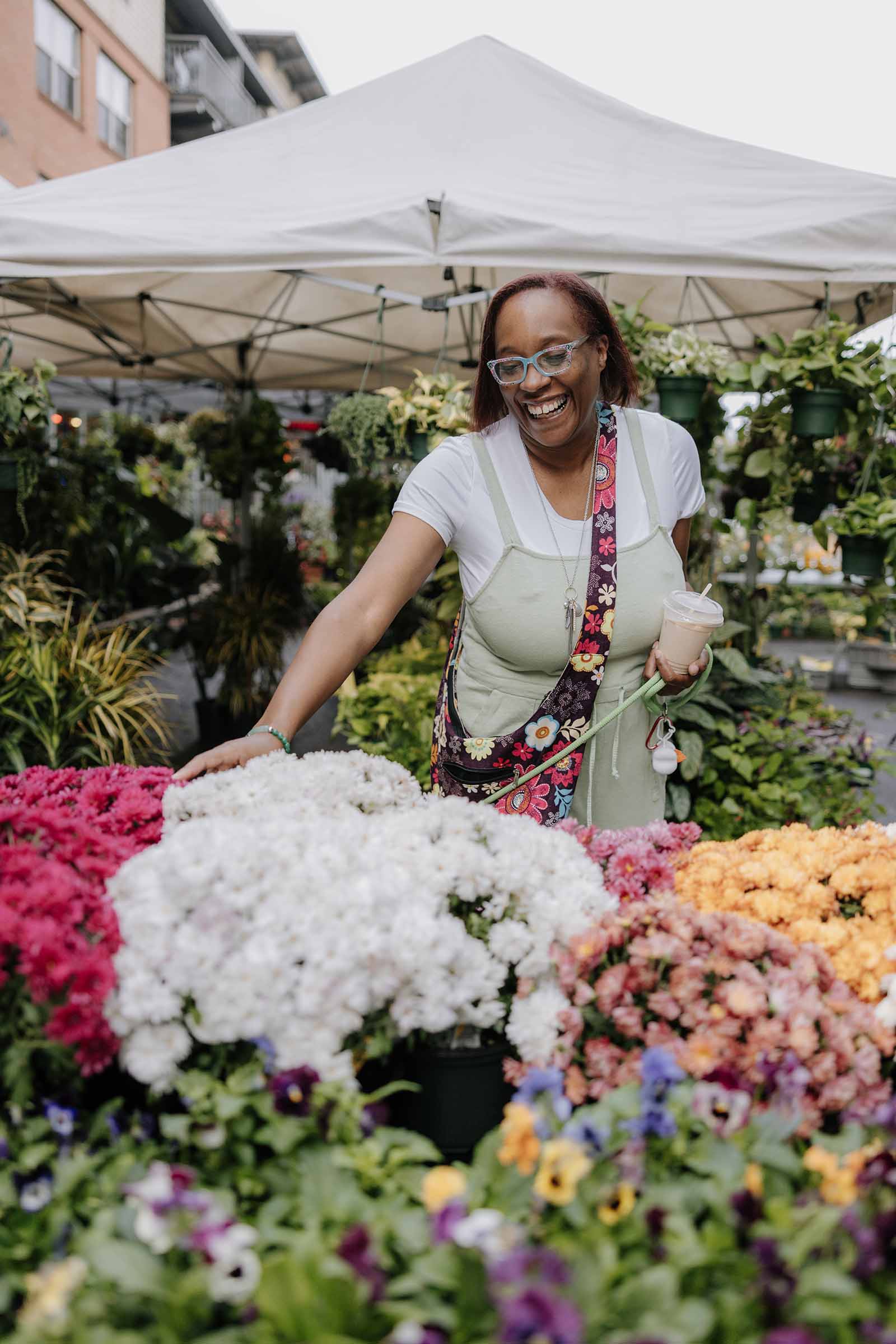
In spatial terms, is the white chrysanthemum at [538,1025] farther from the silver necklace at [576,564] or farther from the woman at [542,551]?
the silver necklace at [576,564]

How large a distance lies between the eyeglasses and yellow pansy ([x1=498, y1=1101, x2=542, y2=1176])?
1.32 m

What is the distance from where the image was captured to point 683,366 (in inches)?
150

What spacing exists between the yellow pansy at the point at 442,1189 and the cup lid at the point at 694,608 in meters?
1.13

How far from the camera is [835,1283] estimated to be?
70cm

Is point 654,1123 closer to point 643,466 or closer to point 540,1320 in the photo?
point 540,1320

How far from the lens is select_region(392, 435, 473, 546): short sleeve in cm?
185

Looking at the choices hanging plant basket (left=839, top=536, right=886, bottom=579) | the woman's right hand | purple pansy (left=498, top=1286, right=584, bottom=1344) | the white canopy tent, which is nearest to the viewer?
purple pansy (left=498, top=1286, right=584, bottom=1344)

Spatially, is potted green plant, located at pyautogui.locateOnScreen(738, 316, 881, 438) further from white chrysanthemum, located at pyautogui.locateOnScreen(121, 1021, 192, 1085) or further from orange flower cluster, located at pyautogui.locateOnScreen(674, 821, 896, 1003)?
white chrysanthemum, located at pyautogui.locateOnScreen(121, 1021, 192, 1085)

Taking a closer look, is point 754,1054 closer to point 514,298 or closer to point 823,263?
point 514,298

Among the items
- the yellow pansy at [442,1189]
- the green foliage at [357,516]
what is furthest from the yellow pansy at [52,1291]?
the green foliage at [357,516]

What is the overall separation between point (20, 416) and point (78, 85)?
49.2 ft

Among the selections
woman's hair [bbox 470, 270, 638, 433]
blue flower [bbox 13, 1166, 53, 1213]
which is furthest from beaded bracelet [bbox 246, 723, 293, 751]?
woman's hair [bbox 470, 270, 638, 433]

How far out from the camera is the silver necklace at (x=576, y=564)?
1863 millimetres

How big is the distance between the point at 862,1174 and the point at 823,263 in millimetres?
2889
